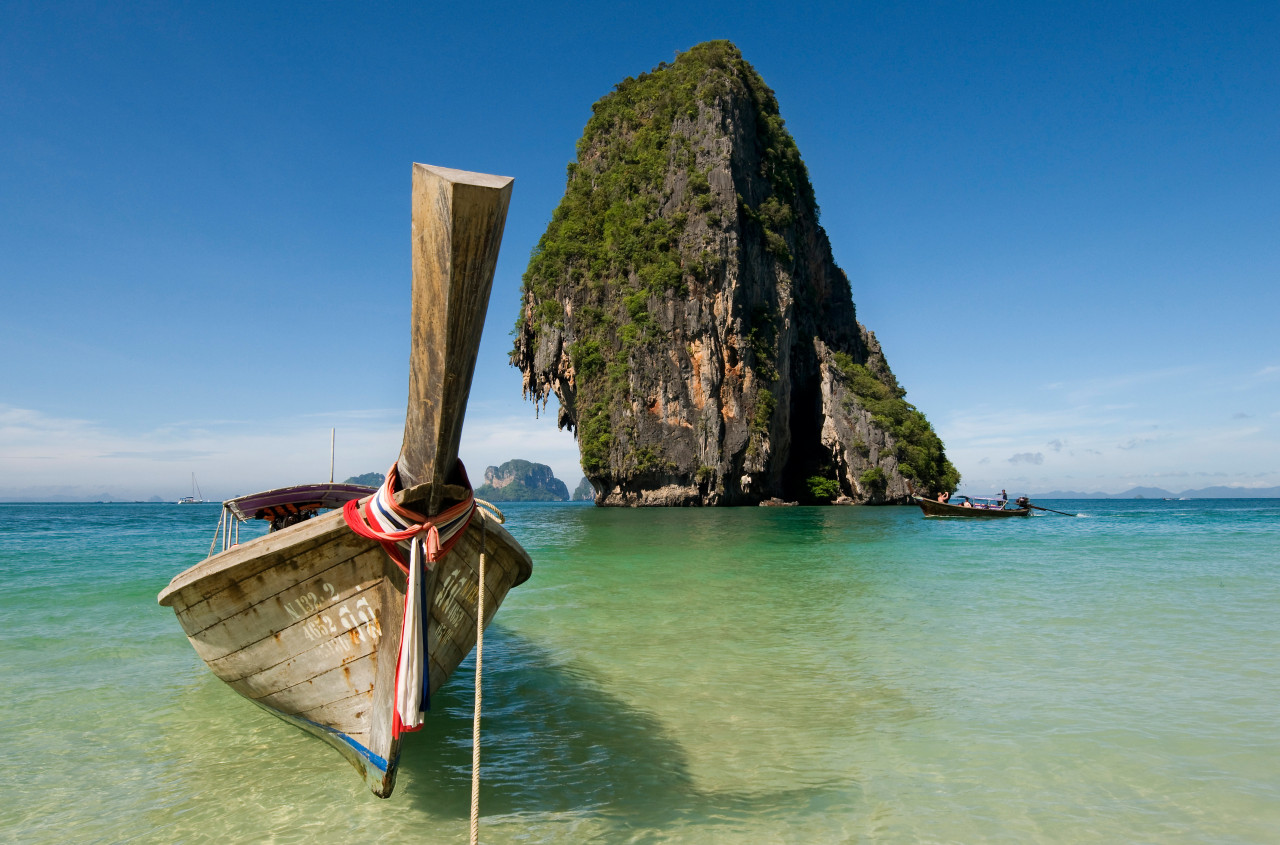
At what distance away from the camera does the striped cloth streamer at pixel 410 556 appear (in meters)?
2.91

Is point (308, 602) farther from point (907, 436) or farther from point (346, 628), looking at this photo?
point (907, 436)

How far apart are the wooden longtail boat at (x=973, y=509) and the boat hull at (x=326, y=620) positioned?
92.7 ft

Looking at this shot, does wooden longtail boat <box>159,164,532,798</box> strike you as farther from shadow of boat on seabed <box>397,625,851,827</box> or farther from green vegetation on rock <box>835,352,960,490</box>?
green vegetation on rock <box>835,352,960,490</box>

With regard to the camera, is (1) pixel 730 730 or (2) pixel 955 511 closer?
(1) pixel 730 730

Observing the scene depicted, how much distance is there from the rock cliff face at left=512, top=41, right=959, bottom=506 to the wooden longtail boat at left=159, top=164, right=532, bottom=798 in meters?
35.7

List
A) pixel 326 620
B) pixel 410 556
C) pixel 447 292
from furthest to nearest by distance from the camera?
pixel 326 620, pixel 410 556, pixel 447 292

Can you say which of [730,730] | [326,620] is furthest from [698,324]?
[326,620]

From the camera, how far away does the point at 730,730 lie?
4.60 metres

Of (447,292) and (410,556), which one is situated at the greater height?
(447,292)

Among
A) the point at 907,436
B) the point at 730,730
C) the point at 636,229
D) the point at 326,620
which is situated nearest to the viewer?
the point at 326,620

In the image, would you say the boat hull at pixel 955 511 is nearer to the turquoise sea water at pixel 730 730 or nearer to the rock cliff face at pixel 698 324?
the rock cliff face at pixel 698 324

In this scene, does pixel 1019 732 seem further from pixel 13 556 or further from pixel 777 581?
pixel 13 556

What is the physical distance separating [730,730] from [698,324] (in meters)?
36.9

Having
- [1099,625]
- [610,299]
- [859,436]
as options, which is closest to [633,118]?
[610,299]
